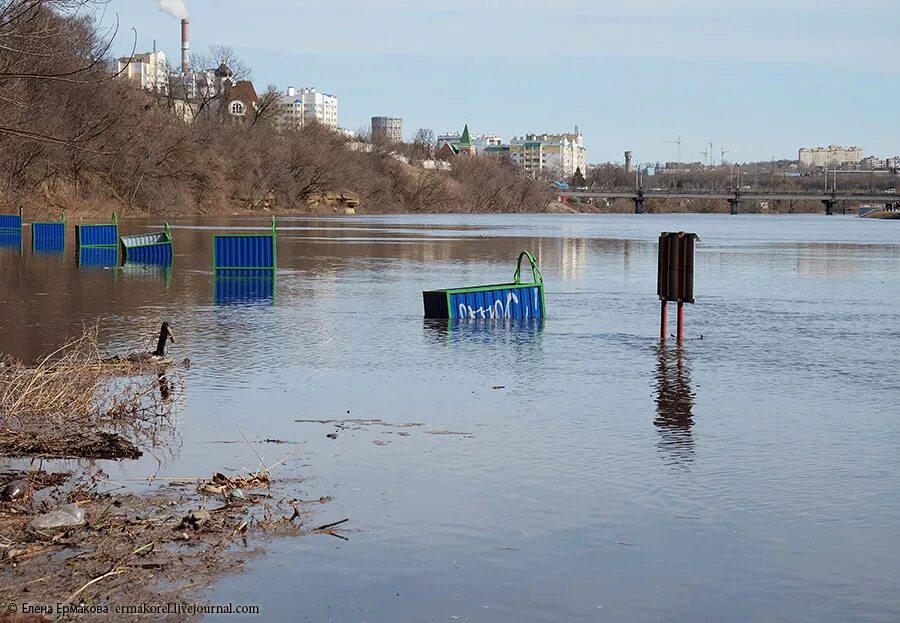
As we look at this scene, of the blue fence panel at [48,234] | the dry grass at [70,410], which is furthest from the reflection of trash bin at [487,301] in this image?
the blue fence panel at [48,234]

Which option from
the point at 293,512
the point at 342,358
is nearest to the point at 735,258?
the point at 342,358

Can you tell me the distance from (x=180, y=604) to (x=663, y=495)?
389cm

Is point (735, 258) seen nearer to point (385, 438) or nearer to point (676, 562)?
point (385, 438)

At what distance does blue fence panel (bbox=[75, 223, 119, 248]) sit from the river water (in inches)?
666

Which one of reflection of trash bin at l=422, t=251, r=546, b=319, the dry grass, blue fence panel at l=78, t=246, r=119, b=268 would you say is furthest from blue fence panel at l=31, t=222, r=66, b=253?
the dry grass

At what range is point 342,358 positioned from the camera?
15539 mm

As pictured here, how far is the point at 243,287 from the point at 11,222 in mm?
29326

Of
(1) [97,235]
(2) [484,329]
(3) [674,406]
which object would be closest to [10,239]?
(1) [97,235]

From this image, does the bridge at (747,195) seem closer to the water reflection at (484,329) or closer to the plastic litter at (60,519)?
the water reflection at (484,329)

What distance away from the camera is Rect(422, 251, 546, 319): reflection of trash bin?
65.2ft

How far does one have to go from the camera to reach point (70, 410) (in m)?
10.5

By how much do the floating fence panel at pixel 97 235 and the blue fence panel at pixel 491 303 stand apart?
2291cm

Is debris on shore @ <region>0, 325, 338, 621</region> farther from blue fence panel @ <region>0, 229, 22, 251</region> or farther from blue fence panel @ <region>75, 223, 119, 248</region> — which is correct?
blue fence panel @ <region>0, 229, 22, 251</region>

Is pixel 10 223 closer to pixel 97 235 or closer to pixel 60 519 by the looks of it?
pixel 97 235
